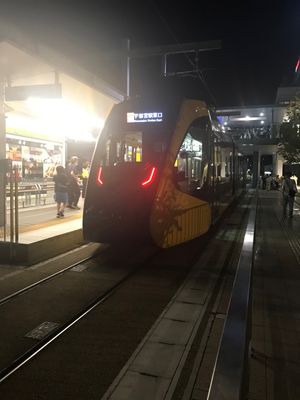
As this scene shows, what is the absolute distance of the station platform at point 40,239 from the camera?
7.50 metres

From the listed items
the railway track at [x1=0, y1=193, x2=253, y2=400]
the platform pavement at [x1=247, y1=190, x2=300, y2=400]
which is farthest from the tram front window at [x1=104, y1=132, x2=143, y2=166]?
the platform pavement at [x1=247, y1=190, x2=300, y2=400]

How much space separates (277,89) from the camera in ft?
148

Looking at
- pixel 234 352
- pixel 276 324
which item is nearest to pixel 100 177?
pixel 276 324

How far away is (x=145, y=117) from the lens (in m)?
8.20

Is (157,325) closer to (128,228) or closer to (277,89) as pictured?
(128,228)

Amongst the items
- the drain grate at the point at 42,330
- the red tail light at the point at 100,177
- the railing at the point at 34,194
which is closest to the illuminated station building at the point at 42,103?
the railing at the point at 34,194

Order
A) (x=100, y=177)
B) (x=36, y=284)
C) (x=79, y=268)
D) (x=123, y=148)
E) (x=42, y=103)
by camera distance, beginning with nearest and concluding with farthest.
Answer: (x=36, y=284), (x=79, y=268), (x=100, y=177), (x=123, y=148), (x=42, y=103)

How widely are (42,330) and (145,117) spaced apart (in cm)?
496

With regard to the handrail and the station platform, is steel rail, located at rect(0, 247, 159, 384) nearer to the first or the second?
the handrail

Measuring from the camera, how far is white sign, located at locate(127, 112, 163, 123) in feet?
26.6

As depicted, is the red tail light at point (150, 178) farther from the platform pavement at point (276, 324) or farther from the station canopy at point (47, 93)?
the station canopy at point (47, 93)

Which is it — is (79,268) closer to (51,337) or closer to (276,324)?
(51,337)

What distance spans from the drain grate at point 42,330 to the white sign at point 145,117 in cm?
474

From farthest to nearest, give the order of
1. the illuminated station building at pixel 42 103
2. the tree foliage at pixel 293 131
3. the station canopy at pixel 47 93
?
1. the tree foliage at pixel 293 131
2. the illuminated station building at pixel 42 103
3. the station canopy at pixel 47 93
